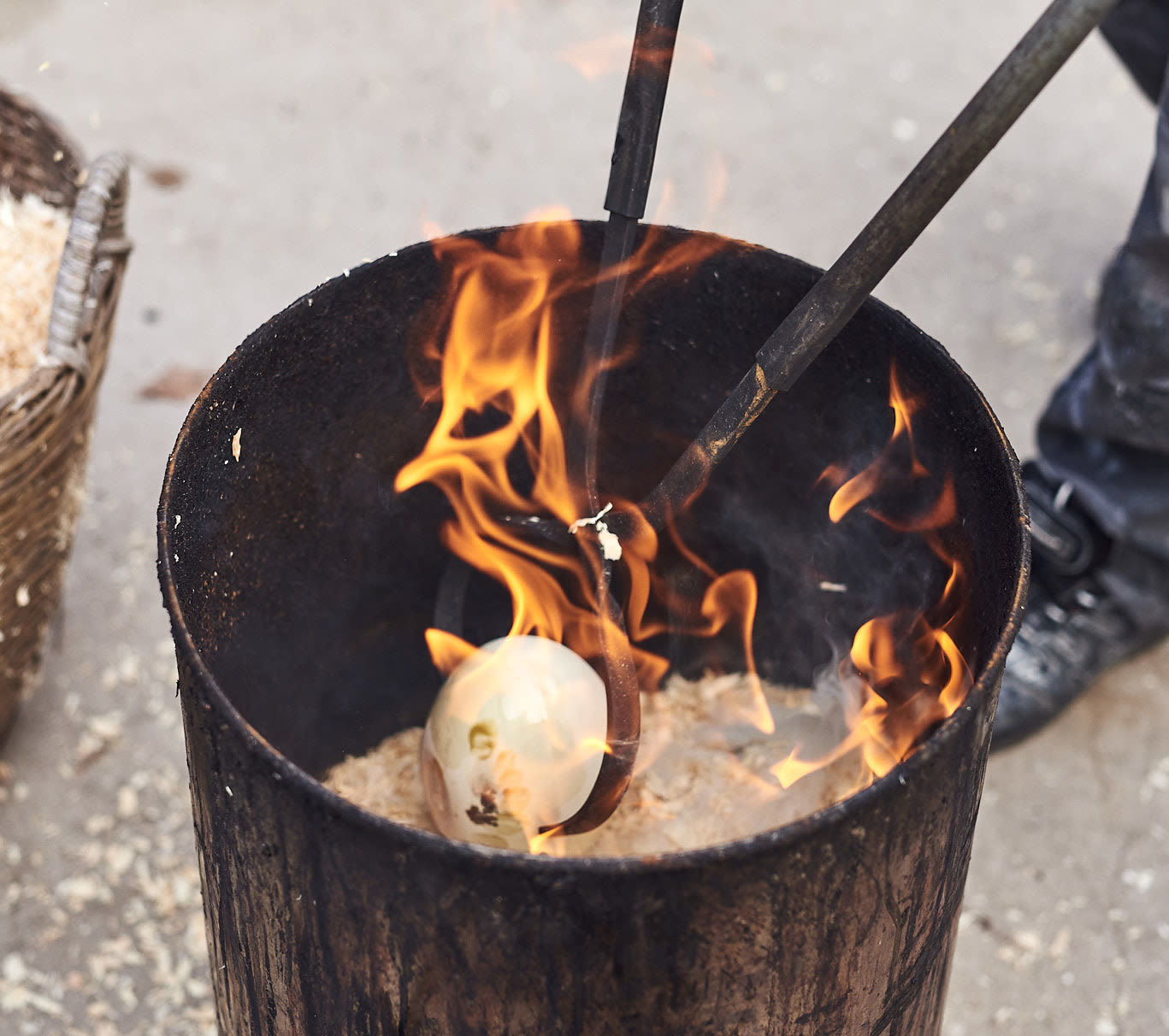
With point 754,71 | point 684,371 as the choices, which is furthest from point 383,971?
point 754,71

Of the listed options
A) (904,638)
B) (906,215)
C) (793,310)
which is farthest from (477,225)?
(906,215)

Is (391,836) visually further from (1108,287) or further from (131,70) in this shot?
(131,70)

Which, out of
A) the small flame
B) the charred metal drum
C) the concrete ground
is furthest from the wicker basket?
the small flame

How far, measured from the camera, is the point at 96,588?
2.73 metres

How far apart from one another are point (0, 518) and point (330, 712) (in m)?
0.58

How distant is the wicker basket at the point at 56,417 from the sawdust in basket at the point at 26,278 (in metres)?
0.08

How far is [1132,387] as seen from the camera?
94.0 inches

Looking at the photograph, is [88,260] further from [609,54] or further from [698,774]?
[609,54]

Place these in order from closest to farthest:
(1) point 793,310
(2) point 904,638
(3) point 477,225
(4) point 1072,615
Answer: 1. (1) point 793,310
2. (2) point 904,638
3. (4) point 1072,615
4. (3) point 477,225

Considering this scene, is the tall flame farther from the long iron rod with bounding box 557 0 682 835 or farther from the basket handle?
the basket handle

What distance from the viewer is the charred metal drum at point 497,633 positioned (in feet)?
3.51

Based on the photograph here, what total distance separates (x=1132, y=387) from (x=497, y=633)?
126 cm

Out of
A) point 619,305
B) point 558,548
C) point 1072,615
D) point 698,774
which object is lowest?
point 698,774

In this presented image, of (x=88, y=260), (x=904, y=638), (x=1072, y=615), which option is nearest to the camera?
(x=904, y=638)
